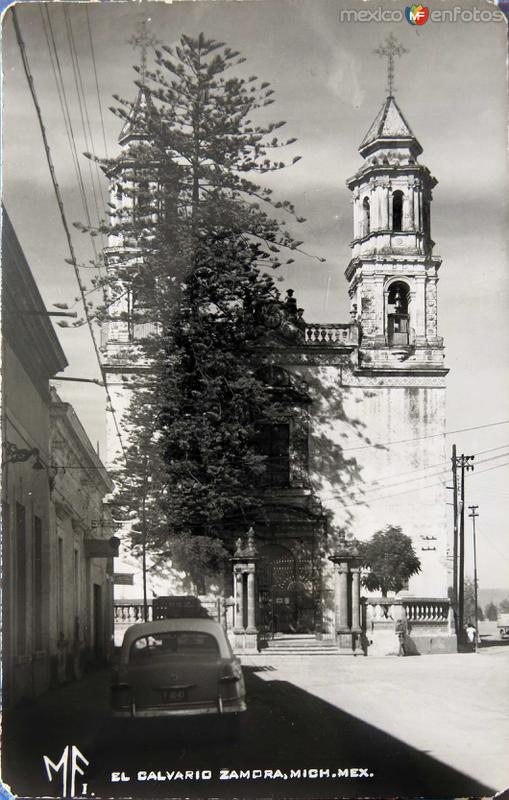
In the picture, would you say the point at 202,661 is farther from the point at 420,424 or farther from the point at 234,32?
the point at 234,32

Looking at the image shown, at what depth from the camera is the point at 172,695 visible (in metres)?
7.65

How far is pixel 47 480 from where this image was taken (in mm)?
8531

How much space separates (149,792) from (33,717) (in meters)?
0.85

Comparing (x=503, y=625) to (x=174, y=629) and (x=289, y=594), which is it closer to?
(x=289, y=594)

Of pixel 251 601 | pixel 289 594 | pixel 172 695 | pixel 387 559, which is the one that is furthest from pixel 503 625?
pixel 172 695

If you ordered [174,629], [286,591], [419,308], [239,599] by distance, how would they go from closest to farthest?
[174,629], [239,599], [286,591], [419,308]

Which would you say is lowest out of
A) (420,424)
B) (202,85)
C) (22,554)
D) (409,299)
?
(22,554)

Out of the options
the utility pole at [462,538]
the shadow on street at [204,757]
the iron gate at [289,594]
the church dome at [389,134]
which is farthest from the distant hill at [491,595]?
the church dome at [389,134]

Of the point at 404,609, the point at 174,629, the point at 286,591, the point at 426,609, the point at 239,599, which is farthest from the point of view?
the point at 426,609

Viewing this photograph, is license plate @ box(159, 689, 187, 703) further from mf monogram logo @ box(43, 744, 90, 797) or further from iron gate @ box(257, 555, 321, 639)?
iron gate @ box(257, 555, 321, 639)

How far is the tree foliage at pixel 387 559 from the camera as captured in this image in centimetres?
852

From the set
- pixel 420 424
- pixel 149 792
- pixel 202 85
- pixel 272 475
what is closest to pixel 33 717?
pixel 149 792

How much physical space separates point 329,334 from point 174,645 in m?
2.41

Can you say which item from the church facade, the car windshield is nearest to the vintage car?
the car windshield
